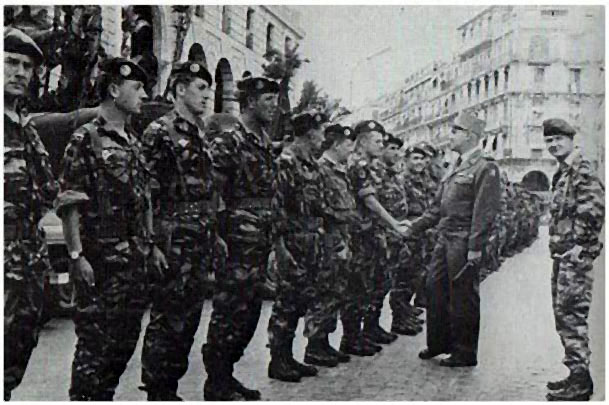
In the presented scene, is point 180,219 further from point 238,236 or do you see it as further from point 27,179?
point 27,179

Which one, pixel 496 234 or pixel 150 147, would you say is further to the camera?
pixel 496 234

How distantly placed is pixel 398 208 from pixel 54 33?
2.14m

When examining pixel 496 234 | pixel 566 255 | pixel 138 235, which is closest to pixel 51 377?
pixel 138 235

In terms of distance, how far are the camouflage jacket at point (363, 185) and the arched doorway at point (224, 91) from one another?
0.78m

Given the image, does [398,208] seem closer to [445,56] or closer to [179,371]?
[445,56]

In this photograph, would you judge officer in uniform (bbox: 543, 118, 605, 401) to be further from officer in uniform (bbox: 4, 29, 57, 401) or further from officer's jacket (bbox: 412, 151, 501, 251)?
officer in uniform (bbox: 4, 29, 57, 401)

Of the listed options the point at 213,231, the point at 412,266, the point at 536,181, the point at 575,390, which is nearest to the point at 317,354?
the point at 412,266

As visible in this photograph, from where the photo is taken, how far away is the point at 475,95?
17.3 feet

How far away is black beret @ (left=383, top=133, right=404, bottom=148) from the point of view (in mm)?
5301

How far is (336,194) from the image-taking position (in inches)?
204

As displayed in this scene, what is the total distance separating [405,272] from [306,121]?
3.43 ft

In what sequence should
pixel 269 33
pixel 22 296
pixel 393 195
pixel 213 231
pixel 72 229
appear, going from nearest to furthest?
pixel 72 229, pixel 22 296, pixel 213 231, pixel 269 33, pixel 393 195

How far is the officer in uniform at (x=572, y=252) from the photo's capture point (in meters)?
5.12

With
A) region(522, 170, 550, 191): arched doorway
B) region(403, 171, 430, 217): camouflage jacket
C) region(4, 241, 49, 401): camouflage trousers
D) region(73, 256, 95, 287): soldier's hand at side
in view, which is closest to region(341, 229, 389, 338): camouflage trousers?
region(403, 171, 430, 217): camouflage jacket
